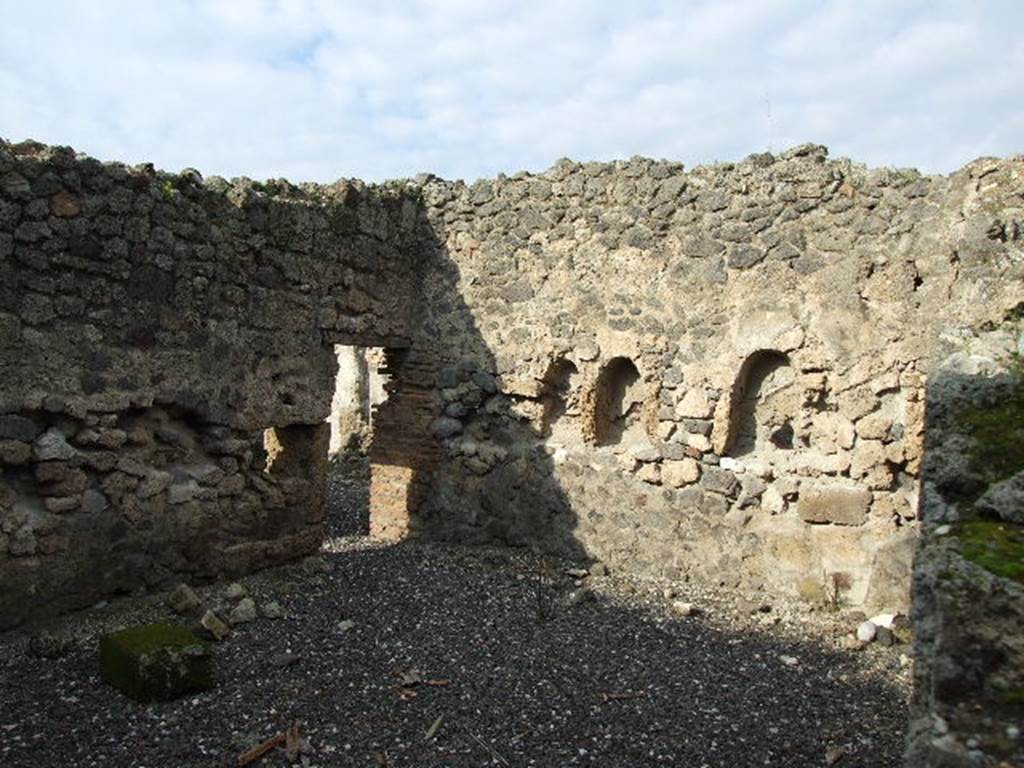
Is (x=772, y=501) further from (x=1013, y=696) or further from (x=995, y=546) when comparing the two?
(x=1013, y=696)

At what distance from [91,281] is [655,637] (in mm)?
4313

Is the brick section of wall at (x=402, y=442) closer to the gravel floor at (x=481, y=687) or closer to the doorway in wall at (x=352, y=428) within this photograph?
the doorway in wall at (x=352, y=428)

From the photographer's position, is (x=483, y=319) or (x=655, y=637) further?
(x=483, y=319)

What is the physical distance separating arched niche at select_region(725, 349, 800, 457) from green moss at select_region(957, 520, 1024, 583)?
4.27 m

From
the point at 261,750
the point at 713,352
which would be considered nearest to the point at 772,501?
the point at 713,352

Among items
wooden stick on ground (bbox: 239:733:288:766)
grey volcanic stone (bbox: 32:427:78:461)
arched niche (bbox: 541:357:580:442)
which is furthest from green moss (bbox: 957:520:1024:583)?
arched niche (bbox: 541:357:580:442)

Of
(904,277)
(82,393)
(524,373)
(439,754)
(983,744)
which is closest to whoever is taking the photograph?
(983,744)

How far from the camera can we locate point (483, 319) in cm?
770

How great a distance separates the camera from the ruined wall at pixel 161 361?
4.96m

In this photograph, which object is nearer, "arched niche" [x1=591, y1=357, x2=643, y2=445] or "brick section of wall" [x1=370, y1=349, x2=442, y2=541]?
"arched niche" [x1=591, y1=357, x2=643, y2=445]

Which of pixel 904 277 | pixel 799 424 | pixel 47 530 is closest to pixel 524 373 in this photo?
pixel 799 424

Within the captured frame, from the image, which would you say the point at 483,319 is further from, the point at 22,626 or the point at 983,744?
the point at 983,744

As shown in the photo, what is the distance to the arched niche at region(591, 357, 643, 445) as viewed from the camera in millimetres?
7188

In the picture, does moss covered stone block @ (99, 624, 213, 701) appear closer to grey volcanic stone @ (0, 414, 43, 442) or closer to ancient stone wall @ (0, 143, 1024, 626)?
ancient stone wall @ (0, 143, 1024, 626)
